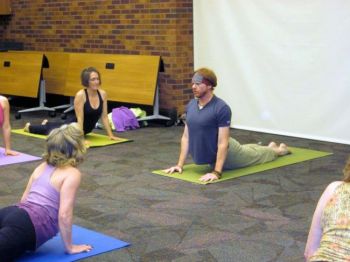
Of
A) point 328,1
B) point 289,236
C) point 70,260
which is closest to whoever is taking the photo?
point 70,260

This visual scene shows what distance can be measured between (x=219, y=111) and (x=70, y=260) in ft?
6.77

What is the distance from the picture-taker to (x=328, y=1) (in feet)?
21.2

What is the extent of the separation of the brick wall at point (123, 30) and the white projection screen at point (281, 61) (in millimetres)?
244

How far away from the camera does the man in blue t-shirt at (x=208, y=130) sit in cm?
489

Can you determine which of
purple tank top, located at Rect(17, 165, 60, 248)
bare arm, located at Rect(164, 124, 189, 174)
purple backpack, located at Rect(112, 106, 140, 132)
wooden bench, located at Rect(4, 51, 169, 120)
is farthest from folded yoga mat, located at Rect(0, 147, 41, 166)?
purple tank top, located at Rect(17, 165, 60, 248)

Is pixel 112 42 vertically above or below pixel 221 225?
above

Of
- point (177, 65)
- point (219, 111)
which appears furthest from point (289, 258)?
point (177, 65)

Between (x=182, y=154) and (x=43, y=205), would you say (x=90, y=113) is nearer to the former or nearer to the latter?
(x=182, y=154)

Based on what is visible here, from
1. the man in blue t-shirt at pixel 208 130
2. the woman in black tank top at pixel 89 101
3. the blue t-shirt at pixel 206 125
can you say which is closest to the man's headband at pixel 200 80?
the man in blue t-shirt at pixel 208 130

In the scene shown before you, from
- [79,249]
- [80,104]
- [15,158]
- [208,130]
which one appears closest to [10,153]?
[15,158]

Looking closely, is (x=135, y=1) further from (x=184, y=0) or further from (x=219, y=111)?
(x=219, y=111)

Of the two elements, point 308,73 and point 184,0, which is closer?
point 308,73

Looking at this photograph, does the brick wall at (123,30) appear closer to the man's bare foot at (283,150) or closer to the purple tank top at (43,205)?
the man's bare foot at (283,150)

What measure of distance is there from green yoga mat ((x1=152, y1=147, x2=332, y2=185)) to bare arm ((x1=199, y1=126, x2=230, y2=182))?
0.05 m
